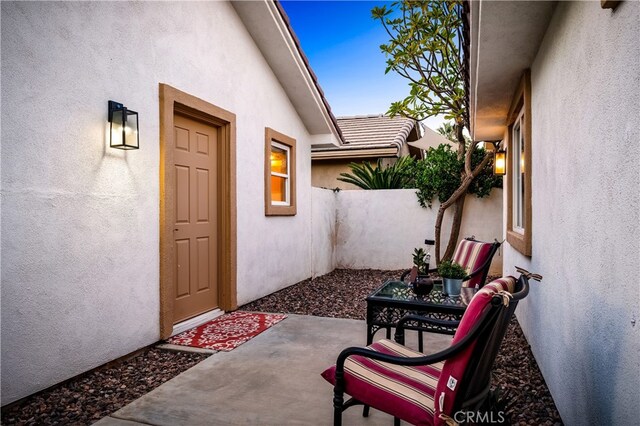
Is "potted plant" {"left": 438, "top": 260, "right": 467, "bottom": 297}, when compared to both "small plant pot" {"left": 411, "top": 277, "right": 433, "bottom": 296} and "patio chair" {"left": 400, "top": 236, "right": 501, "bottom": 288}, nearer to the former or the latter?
"small plant pot" {"left": 411, "top": 277, "right": 433, "bottom": 296}

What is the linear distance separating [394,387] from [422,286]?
5.00ft

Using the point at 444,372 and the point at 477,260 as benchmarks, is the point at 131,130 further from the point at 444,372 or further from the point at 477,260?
the point at 477,260

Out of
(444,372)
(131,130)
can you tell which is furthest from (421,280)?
(131,130)

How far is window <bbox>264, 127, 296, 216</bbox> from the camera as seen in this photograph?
6520 mm

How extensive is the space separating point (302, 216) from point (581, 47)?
19.6 feet

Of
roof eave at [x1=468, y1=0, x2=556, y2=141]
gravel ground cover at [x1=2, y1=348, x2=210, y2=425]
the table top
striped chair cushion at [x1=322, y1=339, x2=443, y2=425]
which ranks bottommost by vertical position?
gravel ground cover at [x1=2, y1=348, x2=210, y2=425]

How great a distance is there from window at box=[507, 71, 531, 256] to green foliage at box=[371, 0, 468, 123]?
145 centimetres

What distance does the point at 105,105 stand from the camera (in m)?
3.62

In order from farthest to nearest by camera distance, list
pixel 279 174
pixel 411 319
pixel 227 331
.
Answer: pixel 279 174 < pixel 227 331 < pixel 411 319

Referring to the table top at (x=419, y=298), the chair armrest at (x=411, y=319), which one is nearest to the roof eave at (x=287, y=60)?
the table top at (x=419, y=298)

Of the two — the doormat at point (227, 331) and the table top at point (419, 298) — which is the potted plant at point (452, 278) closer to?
the table top at point (419, 298)

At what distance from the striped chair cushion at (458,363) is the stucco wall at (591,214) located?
0.50 m

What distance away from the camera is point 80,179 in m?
3.35

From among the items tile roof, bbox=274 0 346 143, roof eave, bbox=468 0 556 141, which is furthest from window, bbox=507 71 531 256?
tile roof, bbox=274 0 346 143
